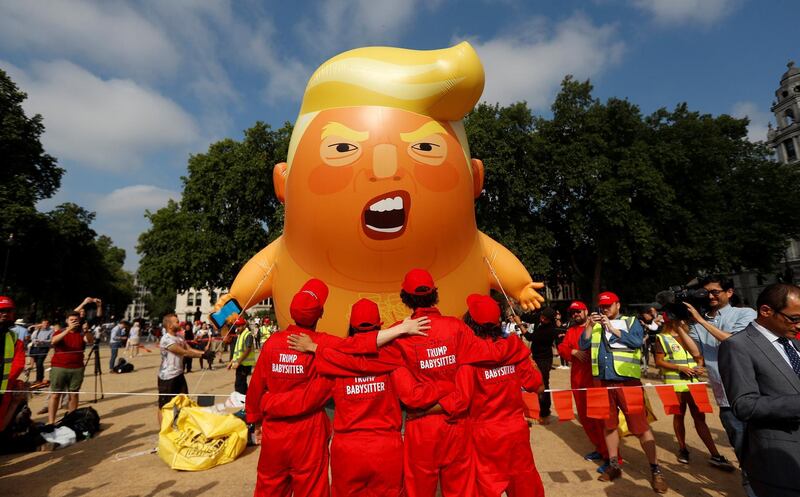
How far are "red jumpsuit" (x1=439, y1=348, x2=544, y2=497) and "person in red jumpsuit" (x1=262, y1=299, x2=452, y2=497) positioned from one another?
19 centimetres

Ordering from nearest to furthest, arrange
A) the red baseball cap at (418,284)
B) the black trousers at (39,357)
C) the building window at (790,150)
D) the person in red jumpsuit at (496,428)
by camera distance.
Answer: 1. the person in red jumpsuit at (496,428)
2. the red baseball cap at (418,284)
3. the black trousers at (39,357)
4. the building window at (790,150)

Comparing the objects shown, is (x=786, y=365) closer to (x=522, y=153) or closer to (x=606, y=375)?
(x=606, y=375)

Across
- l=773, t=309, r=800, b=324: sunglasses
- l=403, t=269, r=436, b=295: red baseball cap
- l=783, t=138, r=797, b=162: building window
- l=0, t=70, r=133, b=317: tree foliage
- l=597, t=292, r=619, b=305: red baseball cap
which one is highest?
l=783, t=138, r=797, b=162: building window

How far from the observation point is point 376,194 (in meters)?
4.22

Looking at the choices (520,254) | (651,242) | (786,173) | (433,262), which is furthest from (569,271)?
(433,262)

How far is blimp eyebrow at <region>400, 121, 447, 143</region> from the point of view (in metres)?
4.37

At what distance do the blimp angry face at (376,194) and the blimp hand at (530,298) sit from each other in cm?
140

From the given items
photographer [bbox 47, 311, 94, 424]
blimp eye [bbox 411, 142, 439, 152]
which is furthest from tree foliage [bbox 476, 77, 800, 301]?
photographer [bbox 47, 311, 94, 424]

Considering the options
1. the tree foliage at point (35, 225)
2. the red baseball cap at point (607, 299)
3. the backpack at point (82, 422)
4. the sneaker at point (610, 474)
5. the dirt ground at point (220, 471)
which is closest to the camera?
the dirt ground at point (220, 471)

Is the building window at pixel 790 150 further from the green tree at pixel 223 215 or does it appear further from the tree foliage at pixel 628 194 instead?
the green tree at pixel 223 215

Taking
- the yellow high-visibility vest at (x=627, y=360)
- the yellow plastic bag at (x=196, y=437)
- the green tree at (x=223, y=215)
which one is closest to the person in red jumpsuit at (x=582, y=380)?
the yellow high-visibility vest at (x=627, y=360)

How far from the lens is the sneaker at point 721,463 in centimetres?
498

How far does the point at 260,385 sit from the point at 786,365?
11.4 ft

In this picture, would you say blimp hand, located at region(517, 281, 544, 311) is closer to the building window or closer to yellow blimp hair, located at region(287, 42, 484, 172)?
yellow blimp hair, located at region(287, 42, 484, 172)
